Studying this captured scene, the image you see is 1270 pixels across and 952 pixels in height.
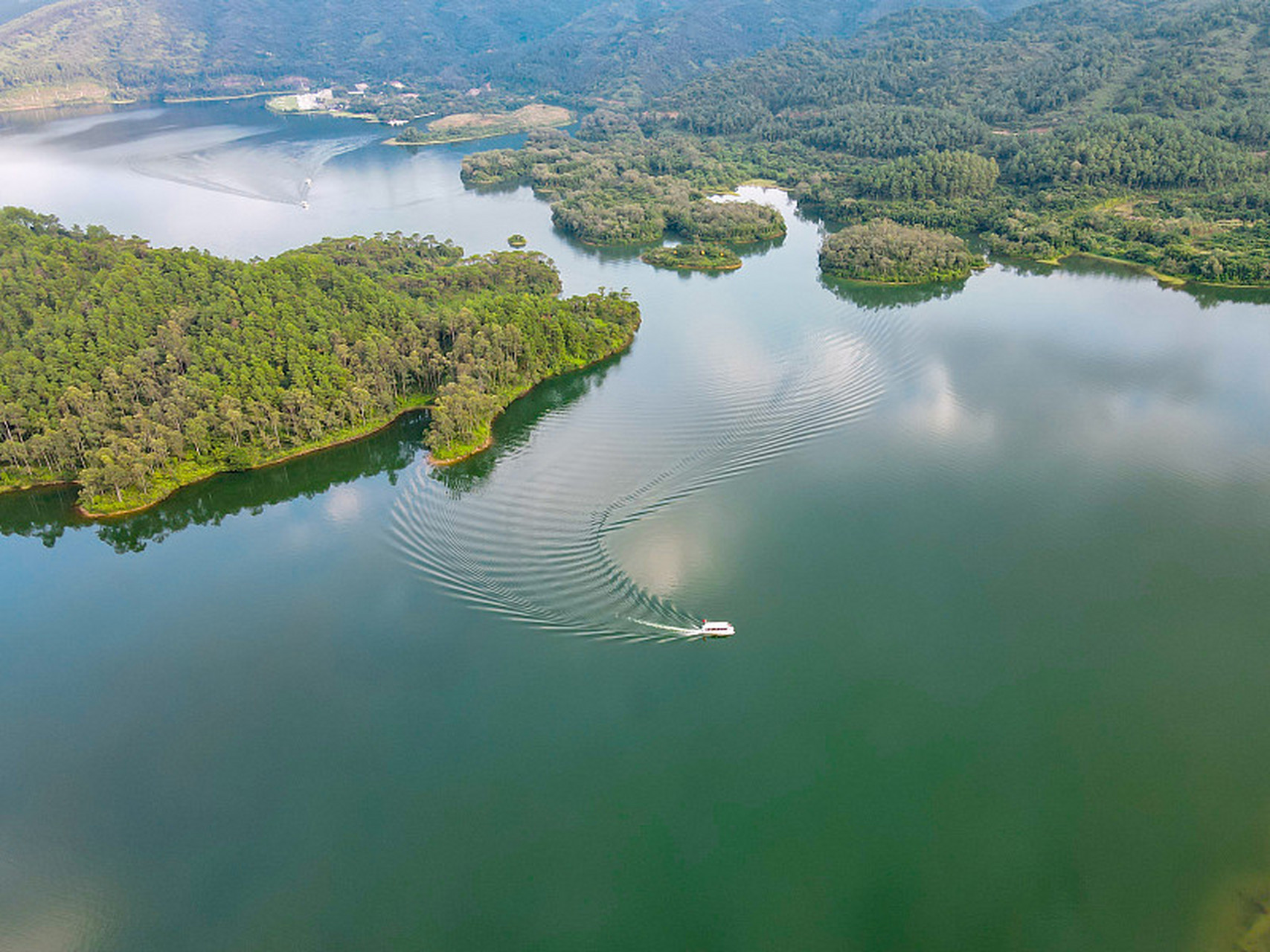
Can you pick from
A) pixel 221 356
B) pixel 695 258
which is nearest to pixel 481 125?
pixel 695 258

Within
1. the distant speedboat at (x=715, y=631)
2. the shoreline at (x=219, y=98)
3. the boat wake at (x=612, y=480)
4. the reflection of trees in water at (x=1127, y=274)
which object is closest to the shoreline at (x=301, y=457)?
the boat wake at (x=612, y=480)

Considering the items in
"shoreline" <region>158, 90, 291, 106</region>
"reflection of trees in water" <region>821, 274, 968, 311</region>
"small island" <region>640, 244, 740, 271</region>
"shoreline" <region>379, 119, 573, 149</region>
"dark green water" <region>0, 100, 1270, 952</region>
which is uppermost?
"shoreline" <region>158, 90, 291, 106</region>

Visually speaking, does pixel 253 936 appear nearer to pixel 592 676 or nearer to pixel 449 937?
pixel 449 937

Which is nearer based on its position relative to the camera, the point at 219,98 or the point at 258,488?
the point at 258,488

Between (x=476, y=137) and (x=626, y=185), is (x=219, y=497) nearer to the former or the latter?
(x=626, y=185)

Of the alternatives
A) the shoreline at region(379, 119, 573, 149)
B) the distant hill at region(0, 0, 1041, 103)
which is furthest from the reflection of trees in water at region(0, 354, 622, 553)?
the distant hill at region(0, 0, 1041, 103)

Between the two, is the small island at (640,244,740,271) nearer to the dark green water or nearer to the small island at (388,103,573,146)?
the dark green water

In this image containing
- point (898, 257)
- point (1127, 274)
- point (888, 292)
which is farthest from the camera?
point (1127, 274)
